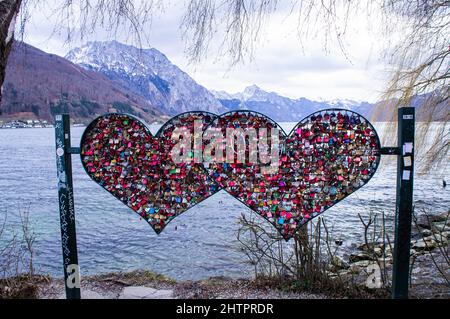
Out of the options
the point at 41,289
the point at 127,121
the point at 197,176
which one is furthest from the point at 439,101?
the point at 41,289

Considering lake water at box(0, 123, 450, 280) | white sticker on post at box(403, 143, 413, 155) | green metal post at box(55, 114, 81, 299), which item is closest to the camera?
white sticker on post at box(403, 143, 413, 155)

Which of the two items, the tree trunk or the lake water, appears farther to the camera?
the lake water

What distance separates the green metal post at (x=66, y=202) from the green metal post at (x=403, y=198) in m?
2.71

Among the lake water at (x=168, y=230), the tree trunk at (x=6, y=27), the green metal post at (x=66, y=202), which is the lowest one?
the lake water at (x=168, y=230)

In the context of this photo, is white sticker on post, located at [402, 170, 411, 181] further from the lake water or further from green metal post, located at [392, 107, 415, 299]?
the lake water

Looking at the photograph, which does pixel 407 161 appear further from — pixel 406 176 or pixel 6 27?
pixel 6 27

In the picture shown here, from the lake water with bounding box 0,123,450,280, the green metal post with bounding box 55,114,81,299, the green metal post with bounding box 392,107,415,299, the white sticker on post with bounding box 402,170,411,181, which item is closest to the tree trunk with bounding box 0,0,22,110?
the green metal post with bounding box 55,114,81,299

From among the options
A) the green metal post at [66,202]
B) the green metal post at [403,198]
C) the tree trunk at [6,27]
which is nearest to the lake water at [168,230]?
the green metal post at [403,198]

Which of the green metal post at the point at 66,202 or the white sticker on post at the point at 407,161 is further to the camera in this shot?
the green metal post at the point at 66,202

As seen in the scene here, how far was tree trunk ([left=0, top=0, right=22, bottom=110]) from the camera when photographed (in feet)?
9.91

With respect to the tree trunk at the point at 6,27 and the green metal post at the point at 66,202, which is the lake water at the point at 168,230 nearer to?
the green metal post at the point at 66,202

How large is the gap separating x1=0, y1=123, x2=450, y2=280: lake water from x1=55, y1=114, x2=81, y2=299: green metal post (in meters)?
5.49

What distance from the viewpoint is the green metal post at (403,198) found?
2982 millimetres

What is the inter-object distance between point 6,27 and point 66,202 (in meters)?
1.50
